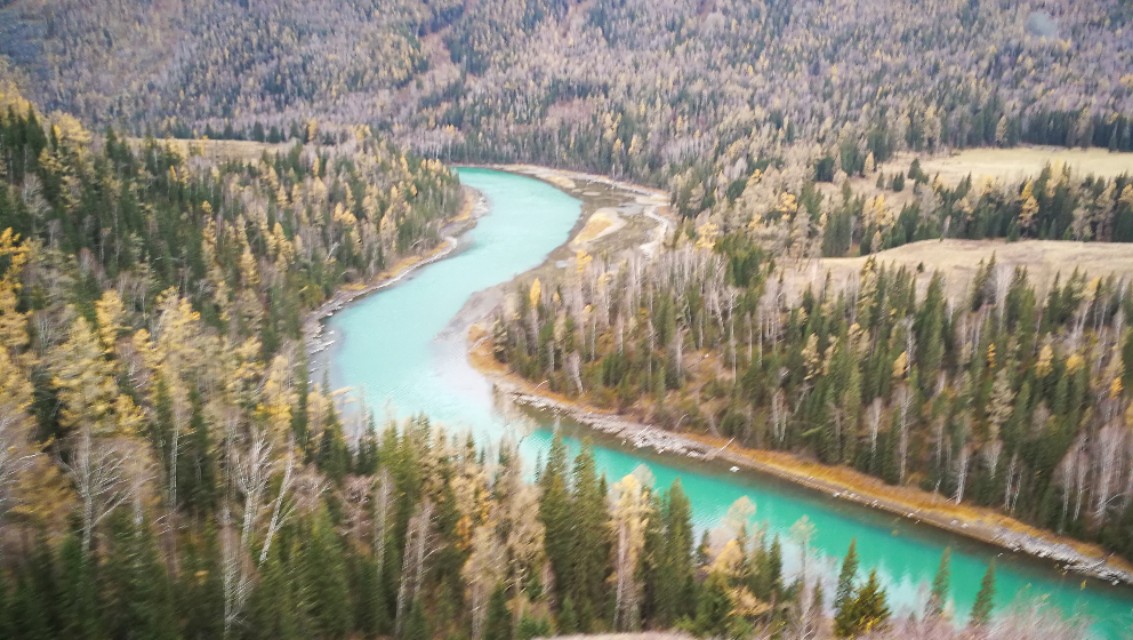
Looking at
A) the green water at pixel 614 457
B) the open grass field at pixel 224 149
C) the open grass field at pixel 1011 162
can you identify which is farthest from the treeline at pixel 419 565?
the open grass field at pixel 1011 162

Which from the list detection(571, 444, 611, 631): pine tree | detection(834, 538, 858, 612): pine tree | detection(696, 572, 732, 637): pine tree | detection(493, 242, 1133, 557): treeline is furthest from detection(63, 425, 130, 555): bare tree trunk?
detection(493, 242, 1133, 557): treeline

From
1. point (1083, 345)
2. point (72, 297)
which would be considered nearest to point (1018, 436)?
point (1083, 345)

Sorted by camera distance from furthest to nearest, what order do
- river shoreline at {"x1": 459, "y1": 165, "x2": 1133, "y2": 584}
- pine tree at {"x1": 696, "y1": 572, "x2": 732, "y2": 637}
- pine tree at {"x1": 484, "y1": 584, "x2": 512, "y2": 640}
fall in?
river shoreline at {"x1": 459, "y1": 165, "x2": 1133, "y2": 584} → pine tree at {"x1": 696, "y1": 572, "x2": 732, "y2": 637} → pine tree at {"x1": 484, "y1": 584, "x2": 512, "y2": 640}

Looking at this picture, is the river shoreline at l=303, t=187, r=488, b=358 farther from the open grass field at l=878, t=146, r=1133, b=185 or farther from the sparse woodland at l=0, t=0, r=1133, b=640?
the open grass field at l=878, t=146, r=1133, b=185

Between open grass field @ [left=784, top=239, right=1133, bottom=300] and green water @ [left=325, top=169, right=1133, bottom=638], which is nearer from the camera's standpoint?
green water @ [left=325, top=169, right=1133, bottom=638]

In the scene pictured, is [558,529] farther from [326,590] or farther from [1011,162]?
[1011,162]

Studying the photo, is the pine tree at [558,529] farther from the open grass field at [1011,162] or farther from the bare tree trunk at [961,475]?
the open grass field at [1011,162]
